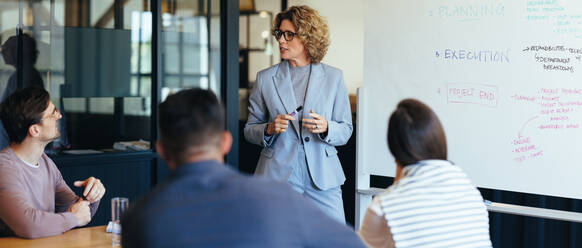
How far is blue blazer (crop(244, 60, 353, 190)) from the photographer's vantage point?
10.1 feet

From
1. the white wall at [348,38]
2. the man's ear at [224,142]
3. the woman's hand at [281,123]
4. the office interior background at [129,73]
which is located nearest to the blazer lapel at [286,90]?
the woman's hand at [281,123]

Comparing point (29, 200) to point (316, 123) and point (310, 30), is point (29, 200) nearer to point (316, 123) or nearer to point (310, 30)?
point (316, 123)

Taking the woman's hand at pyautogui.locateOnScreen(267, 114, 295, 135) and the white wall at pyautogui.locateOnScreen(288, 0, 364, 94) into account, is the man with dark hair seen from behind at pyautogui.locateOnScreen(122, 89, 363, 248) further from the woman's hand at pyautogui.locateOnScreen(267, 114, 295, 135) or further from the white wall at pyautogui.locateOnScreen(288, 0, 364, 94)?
the white wall at pyautogui.locateOnScreen(288, 0, 364, 94)

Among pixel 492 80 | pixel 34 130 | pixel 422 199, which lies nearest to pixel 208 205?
pixel 422 199

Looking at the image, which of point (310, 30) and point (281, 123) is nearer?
point (281, 123)

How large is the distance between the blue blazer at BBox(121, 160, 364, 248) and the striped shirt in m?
0.41

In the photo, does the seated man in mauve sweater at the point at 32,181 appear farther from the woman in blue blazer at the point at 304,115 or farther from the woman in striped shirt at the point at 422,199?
the woman in striped shirt at the point at 422,199

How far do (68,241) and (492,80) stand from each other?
6.67 ft

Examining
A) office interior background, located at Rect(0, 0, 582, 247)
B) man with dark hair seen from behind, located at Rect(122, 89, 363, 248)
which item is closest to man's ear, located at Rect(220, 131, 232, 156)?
man with dark hair seen from behind, located at Rect(122, 89, 363, 248)

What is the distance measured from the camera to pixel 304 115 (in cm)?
311

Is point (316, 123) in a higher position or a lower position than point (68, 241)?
higher

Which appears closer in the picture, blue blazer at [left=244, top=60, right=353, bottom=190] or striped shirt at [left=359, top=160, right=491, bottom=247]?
striped shirt at [left=359, top=160, right=491, bottom=247]

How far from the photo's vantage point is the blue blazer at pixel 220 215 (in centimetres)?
116

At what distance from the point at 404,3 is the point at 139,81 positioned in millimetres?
2060
